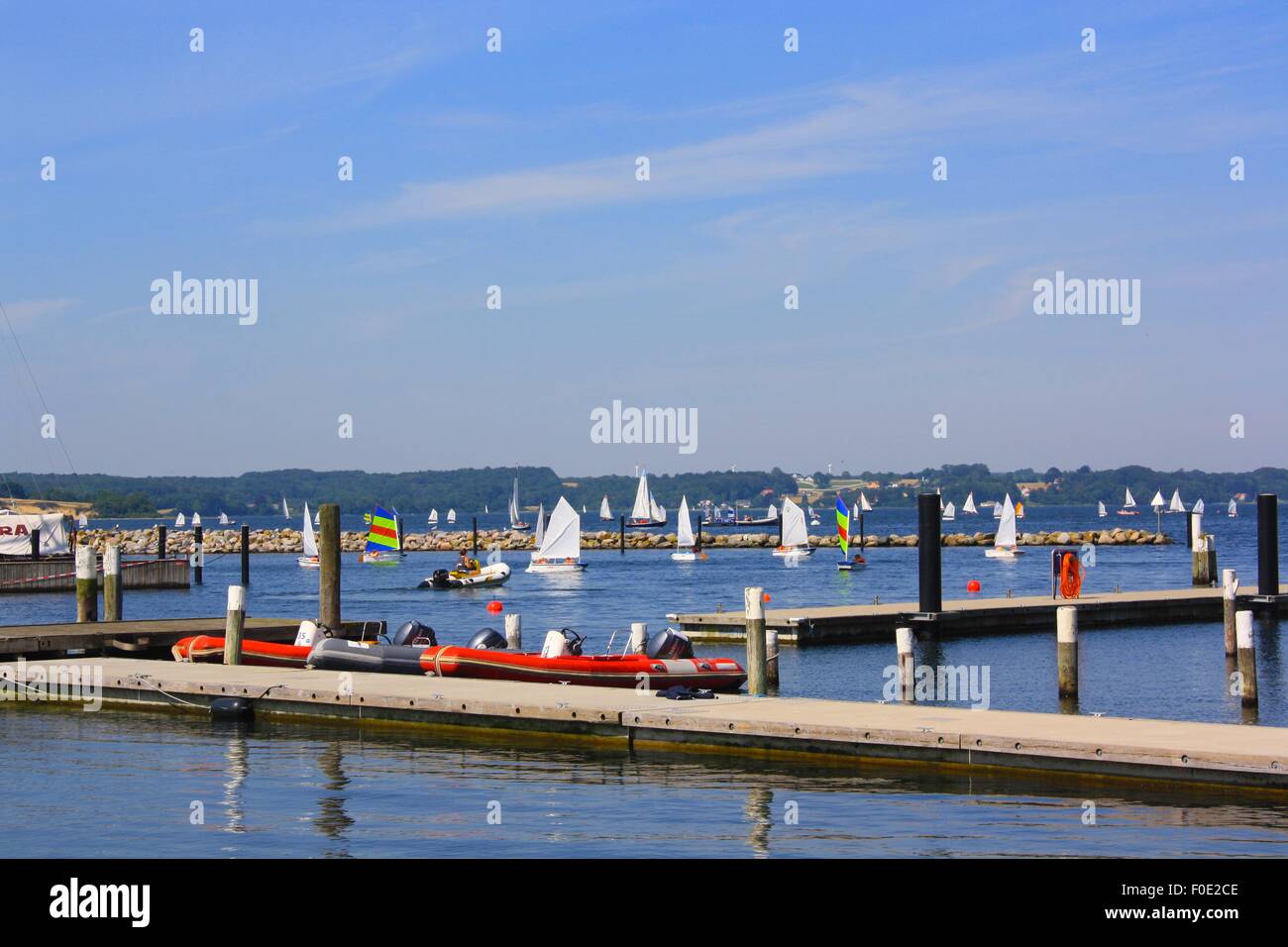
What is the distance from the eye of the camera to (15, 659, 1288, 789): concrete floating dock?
1853 centimetres

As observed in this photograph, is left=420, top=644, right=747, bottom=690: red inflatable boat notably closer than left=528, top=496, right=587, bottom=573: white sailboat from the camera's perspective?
Yes

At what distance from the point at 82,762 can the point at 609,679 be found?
8834 mm

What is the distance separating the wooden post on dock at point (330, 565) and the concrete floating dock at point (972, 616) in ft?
37.7

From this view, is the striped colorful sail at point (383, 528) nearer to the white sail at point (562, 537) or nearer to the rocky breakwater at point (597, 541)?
the white sail at point (562, 537)

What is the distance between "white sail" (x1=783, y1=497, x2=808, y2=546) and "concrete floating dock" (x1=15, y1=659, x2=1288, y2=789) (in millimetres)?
92032

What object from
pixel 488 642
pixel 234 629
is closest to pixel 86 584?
pixel 234 629

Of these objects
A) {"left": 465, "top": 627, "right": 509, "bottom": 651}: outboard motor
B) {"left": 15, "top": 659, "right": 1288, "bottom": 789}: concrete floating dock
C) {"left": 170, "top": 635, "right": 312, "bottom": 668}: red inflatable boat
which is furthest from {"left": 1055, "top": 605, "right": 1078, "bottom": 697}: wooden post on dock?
{"left": 170, "top": 635, "right": 312, "bottom": 668}: red inflatable boat

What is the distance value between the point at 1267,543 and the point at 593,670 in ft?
86.1

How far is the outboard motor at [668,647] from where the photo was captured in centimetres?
2792

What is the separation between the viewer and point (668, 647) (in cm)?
2794

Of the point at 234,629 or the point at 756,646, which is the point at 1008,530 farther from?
the point at 756,646

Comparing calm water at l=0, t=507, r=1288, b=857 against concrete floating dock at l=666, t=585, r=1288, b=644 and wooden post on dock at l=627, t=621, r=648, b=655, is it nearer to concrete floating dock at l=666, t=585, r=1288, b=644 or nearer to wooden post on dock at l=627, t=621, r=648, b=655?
wooden post on dock at l=627, t=621, r=648, b=655

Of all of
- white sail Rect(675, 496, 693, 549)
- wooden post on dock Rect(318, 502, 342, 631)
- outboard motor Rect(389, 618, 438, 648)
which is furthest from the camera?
white sail Rect(675, 496, 693, 549)
